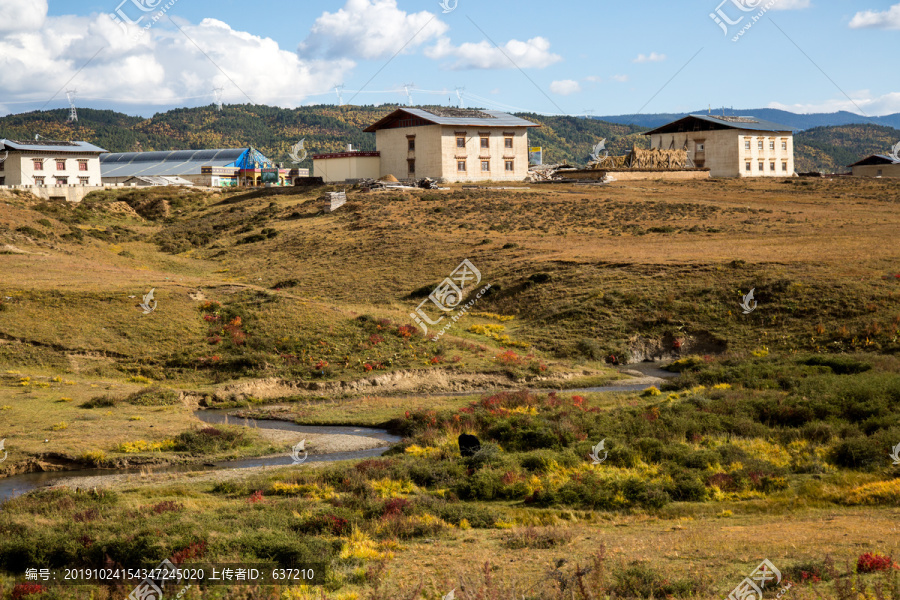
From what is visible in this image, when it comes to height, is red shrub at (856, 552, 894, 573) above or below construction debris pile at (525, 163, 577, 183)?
below

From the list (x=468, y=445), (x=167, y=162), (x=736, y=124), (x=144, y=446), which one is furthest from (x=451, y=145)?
(x=468, y=445)

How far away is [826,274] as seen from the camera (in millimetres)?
48688

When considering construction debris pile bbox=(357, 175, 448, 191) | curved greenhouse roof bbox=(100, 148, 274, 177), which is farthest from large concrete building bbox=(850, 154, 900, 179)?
curved greenhouse roof bbox=(100, 148, 274, 177)

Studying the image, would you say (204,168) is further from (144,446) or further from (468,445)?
(468,445)

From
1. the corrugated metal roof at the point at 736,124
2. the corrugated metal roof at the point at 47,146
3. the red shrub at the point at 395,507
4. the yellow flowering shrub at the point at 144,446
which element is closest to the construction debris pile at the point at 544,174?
the corrugated metal roof at the point at 736,124

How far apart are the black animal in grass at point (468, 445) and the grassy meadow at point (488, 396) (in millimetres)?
536

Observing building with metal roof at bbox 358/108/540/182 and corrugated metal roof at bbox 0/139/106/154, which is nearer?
building with metal roof at bbox 358/108/540/182

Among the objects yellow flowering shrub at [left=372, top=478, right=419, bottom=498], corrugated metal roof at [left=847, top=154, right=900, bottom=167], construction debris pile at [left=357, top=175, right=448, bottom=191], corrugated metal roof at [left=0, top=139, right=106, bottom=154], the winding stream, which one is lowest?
the winding stream

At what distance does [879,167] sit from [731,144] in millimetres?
24549

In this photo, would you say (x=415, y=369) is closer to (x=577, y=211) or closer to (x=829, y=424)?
(x=829, y=424)

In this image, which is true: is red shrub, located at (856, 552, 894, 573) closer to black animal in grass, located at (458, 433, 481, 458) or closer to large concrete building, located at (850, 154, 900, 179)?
black animal in grass, located at (458, 433, 481, 458)

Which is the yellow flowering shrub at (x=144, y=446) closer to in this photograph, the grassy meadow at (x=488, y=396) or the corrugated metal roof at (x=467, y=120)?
the grassy meadow at (x=488, y=396)

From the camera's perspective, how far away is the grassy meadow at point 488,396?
55.5ft

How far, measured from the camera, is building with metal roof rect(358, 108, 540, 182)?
310ft
